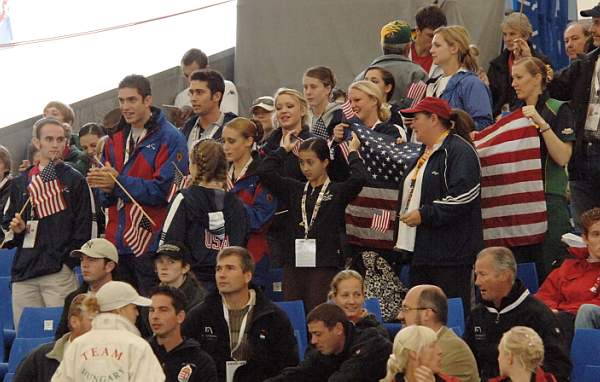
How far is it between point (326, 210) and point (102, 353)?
2.84 metres

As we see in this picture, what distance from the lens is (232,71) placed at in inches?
563

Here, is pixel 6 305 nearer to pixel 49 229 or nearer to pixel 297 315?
pixel 49 229

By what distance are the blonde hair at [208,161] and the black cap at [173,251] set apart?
484 mm

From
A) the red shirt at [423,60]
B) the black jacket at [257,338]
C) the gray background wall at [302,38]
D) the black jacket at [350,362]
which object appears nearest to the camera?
the black jacket at [350,362]

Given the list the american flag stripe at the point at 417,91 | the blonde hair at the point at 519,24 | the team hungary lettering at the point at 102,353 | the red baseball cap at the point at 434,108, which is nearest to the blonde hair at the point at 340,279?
Answer: the red baseball cap at the point at 434,108

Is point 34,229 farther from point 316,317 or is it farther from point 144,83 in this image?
point 316,317

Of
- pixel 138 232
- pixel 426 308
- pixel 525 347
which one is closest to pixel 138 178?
pixel 138 232

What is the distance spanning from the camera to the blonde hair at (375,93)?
9750mm

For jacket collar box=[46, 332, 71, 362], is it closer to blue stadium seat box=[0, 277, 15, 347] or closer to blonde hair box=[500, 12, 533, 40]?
blue stadium seat box=[0, 277, 15, 347]

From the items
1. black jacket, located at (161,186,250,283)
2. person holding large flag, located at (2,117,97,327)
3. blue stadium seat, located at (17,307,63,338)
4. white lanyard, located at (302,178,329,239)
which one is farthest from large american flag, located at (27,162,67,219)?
white lanyard, located at (302,178,329,239)

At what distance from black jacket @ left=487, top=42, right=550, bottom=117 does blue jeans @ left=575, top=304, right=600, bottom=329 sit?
3.80 m

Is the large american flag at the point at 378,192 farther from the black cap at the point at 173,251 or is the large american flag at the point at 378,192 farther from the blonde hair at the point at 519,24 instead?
the blonde hair at the point at 519,24

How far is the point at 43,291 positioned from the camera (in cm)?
975

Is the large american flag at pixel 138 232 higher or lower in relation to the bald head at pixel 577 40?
lower
